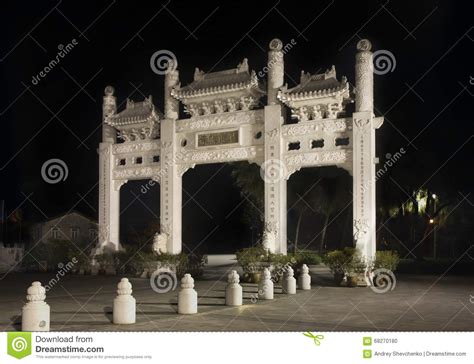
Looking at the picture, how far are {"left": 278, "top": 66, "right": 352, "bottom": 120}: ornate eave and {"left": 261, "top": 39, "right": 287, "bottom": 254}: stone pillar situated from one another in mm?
488

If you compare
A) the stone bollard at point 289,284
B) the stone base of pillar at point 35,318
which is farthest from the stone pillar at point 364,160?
the stone base of pillar at point 35,318

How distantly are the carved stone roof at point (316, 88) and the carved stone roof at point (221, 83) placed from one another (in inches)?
42.8

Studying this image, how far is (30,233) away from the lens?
25.6 meters

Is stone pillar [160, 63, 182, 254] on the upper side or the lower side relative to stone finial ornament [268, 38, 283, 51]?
lower

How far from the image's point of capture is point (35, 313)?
7.68 m

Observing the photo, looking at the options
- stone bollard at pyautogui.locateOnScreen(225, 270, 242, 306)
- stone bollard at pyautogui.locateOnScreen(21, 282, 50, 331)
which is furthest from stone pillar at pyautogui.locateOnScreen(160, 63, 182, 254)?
stone bollard at pyautogui.locateOnScreen(21, 282, 50, 331)

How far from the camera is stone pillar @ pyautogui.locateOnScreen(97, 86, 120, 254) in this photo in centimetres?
1912

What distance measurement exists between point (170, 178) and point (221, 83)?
325 centimetres

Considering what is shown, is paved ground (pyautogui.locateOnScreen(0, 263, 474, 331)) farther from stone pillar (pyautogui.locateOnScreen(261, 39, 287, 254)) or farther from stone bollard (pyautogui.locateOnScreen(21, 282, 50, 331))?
stone pillar (pyautogui.locateOnScreen(261, 39, 287, 254))

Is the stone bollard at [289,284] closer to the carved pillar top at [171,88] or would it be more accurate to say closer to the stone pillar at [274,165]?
the stone pillar at [274,165]
